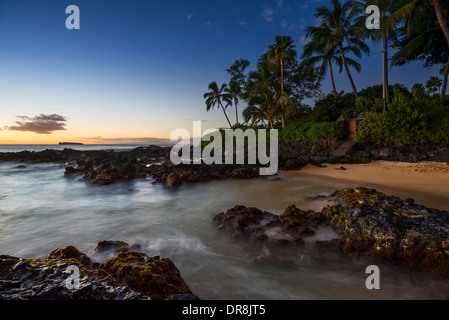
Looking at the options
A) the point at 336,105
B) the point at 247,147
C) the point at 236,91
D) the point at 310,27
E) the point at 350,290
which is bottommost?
the point at 350,290

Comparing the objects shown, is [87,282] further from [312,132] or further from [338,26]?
[338,26]

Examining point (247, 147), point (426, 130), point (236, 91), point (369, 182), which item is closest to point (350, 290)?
point (369, 182)

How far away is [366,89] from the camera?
20.3 m

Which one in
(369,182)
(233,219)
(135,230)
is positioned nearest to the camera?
(233,219)

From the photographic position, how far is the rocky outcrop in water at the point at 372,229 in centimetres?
285

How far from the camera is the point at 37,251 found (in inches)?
167

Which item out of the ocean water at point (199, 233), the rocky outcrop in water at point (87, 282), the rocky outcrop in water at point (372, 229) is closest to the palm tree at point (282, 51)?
the ocean water at point (199, 233)

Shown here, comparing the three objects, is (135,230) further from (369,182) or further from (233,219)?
(369,182)

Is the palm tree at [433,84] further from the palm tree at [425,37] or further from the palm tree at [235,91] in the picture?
the palm tree at [235,91]

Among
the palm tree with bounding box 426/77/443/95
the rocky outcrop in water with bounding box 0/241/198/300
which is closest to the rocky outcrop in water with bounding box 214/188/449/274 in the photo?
the rocky outcrop in water with bounding box 0/241/198/300

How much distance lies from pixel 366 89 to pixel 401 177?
16418 mm

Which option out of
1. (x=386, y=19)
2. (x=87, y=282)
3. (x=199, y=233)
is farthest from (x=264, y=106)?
(x=87, y=282)
